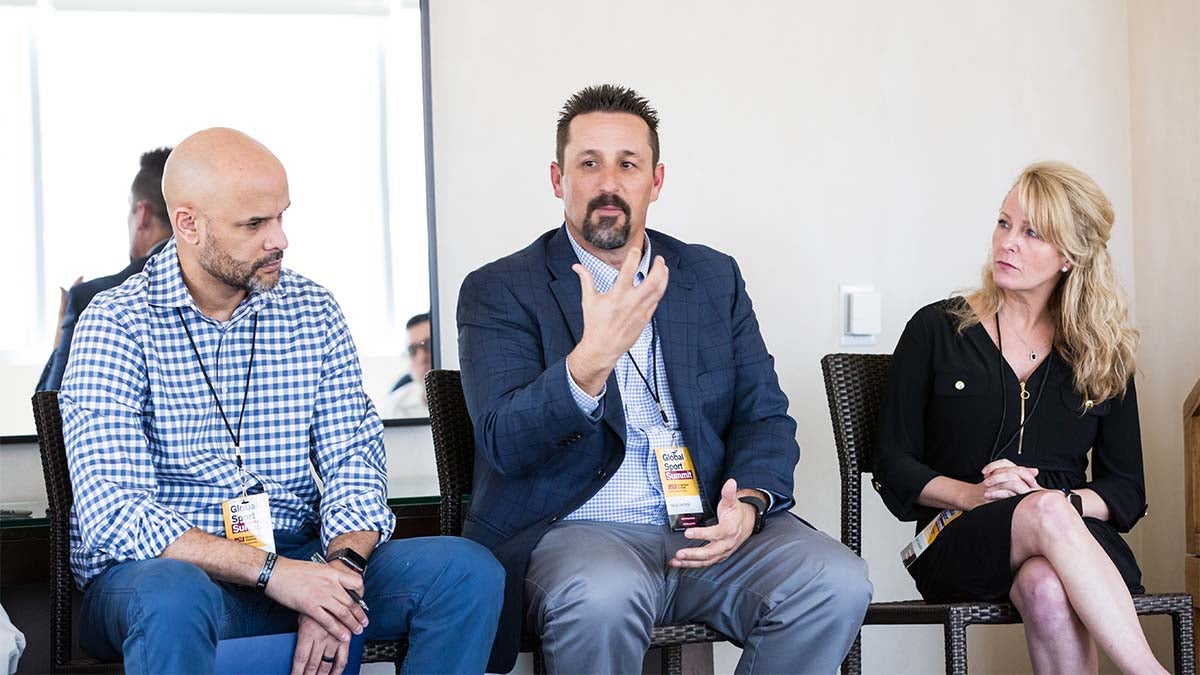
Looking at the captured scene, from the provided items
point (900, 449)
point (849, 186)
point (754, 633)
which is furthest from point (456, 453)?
point (849, 186)

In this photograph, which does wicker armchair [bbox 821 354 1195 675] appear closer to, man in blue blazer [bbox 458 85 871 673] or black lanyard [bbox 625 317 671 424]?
man in blue blazer [bbox 458 85 871 673]

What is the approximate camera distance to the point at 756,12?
11.8 feet

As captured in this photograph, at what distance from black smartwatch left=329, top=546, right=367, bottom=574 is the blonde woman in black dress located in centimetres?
121

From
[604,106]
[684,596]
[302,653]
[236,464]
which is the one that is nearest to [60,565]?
[236,464]

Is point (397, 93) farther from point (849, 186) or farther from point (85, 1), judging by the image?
point (849, 186)

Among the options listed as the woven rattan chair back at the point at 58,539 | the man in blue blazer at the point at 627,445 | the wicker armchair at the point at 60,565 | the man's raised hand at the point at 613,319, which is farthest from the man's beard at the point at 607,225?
the woven rattan chair back at the point at 58,539

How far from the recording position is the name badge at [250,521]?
2357mm

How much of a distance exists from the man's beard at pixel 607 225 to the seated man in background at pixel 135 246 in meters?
1.07

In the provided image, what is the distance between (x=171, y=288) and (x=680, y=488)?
3.48 ft

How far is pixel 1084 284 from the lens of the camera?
3002 mm

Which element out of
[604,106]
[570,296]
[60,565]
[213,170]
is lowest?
[60,565]

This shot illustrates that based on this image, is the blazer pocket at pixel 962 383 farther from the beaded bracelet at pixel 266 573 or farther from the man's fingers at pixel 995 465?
the beaded bracelet at pixel 266 573

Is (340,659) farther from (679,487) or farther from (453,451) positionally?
(679,487)

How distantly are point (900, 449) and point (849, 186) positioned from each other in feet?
3.30
